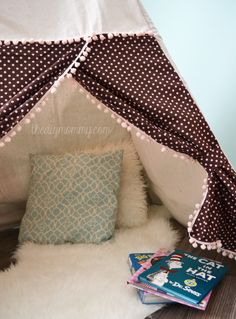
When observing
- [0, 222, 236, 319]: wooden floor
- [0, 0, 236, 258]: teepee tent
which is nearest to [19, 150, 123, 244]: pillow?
[0, 222, 236, 319]: wooden floor

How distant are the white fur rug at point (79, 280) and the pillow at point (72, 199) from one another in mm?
57

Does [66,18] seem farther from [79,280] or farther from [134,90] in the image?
[79,280]

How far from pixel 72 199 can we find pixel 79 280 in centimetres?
43

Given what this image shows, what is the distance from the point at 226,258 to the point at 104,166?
2.27ft

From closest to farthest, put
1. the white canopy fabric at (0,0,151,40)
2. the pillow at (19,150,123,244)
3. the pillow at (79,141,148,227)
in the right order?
1. the white canopy fabric at (0,0,151,40)
2. the pillow at (19,150,123,244)
3. the pillow at (79,141,148,227)

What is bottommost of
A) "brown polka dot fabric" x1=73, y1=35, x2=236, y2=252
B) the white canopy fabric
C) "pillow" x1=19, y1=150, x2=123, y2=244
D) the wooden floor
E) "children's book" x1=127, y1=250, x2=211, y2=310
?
the wooden floor

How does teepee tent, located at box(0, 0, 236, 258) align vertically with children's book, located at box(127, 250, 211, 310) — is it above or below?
above

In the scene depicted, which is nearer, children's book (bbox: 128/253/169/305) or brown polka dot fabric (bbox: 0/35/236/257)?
brown polka dot fabric (bbox: 0/35/236/257)

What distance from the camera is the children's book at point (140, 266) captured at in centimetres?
140

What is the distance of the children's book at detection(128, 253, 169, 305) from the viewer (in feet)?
4.58

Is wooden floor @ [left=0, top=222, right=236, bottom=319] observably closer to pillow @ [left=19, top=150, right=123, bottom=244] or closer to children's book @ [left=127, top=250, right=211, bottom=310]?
children's book @ [left=127, top=250, right=211, bottom=310]

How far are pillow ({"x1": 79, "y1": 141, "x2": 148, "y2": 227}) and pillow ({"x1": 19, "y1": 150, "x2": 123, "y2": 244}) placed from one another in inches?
3.6

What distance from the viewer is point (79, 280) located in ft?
5.04

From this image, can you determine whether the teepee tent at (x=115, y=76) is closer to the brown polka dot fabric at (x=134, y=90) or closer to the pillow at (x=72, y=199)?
the brown polka dot fabric at (x=134, y=90)
